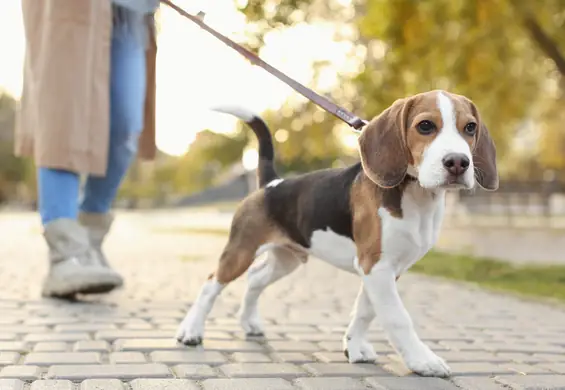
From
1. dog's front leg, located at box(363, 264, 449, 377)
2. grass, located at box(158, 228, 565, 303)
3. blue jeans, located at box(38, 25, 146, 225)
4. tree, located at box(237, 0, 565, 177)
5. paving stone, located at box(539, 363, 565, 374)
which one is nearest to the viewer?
dog's front leg, located at box(363, 264, 449, 377)

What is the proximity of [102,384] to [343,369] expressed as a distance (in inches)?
38.9

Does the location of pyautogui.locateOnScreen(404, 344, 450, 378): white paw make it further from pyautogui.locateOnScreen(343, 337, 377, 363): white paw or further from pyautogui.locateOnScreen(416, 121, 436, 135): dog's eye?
pyautogui.locateOnScreen(416, 121, 436, 135): dog's eye

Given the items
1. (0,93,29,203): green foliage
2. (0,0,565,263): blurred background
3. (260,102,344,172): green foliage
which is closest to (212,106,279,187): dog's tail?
(0,0,565,263): blurred background

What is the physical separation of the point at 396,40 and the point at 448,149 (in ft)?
23.5

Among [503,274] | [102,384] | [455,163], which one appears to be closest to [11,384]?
[102,384]

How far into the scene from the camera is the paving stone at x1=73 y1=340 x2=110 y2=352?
361cm

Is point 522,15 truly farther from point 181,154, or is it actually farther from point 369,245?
point 181,154

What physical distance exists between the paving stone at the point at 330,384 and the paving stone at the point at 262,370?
119 millimetres

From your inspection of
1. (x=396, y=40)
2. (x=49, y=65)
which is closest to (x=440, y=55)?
(x=396, y=40)

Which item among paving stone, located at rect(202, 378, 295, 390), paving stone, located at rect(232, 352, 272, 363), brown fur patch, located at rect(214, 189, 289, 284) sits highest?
brown fur patch, located at rect(214, 189, 289, 284)

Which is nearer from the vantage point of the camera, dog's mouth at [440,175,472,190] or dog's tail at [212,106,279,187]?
dog's mouth at [440,175,472,190]

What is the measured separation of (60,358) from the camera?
133 inches

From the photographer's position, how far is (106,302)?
5.34 metres

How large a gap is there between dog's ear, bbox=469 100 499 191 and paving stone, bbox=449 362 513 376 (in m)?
0.76
